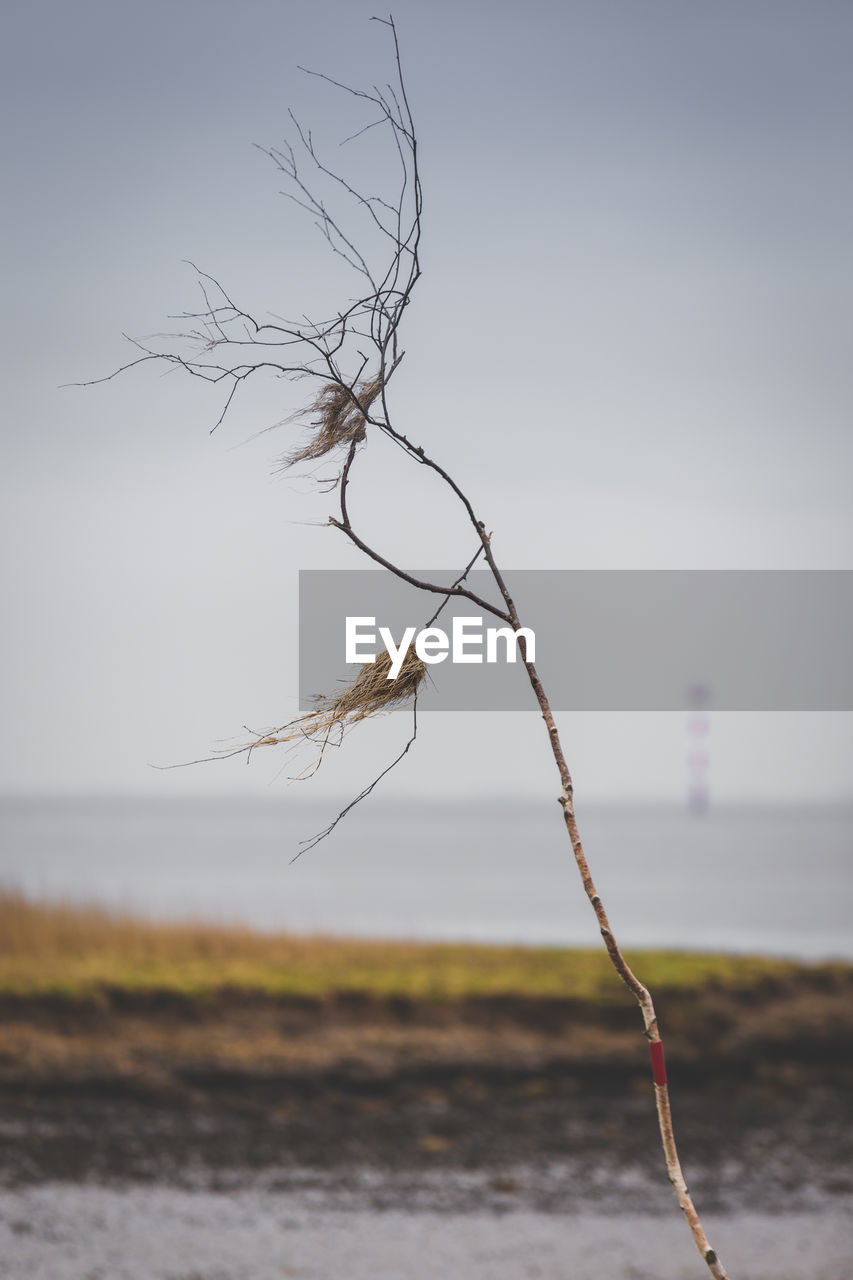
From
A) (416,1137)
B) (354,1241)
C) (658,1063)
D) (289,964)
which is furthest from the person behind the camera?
(289,964)

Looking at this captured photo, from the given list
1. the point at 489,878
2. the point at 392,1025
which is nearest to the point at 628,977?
the point at 392,1025

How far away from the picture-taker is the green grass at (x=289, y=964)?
7.73m

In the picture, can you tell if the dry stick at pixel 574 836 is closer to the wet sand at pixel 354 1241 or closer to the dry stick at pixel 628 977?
the dry stick at pixel 628 977

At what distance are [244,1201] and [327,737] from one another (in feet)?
16.3

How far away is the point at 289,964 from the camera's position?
838cm

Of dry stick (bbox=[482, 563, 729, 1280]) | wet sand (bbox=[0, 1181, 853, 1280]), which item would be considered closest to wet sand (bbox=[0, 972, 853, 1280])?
wet sand (bbox=[0, 1181, 853, 1280])

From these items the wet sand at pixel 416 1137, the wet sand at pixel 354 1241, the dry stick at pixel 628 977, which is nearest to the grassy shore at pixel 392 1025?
the wet sand at pixel 416 1137

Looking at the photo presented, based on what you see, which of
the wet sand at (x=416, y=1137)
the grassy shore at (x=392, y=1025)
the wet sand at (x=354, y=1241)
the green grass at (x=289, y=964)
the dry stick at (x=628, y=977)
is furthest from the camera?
the green grass at (x=289, y=964)

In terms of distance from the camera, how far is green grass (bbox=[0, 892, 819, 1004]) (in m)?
7.73

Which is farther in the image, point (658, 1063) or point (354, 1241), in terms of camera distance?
point (354, 1241)

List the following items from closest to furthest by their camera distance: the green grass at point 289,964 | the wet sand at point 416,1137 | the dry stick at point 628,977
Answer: the dry stick at point 628,977, the wet sand at point 416,1137, the green grass at point 289,964

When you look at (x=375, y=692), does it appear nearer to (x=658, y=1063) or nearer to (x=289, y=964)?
(x=658, y=1063)

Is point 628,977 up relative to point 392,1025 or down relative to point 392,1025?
up

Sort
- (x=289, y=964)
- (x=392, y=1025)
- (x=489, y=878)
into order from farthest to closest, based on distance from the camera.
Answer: (x=489, y=878)
(x=289, y=964)
(x=392, y=1025)
